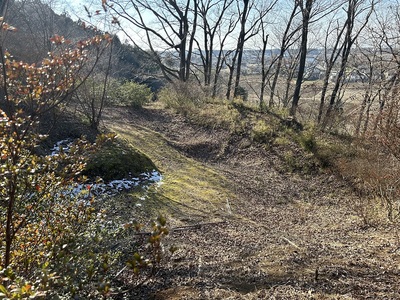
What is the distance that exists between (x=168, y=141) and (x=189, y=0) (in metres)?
11.2

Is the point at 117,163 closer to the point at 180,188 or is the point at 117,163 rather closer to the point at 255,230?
the point at 180,188

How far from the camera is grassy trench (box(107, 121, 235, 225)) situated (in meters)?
5.61

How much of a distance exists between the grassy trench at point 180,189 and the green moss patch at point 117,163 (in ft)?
1.97

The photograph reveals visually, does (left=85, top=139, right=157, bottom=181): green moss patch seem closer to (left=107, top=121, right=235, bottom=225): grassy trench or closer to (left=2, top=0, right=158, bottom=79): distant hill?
(left=107, top=121, right=235, bottom=225): grassy trench

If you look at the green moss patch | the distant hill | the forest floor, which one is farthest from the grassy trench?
the distant hill

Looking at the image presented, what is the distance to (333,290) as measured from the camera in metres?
3.33

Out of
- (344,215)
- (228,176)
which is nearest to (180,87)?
(228,176)

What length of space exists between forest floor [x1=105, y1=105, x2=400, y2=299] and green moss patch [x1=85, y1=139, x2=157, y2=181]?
694 mm

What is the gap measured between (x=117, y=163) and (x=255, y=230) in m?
3.12

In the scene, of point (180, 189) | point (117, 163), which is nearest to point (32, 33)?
point (117, 163)

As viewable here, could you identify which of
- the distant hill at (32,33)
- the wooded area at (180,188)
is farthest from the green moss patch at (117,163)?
the distant hill at (32,33)

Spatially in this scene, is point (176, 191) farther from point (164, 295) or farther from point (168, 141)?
point (168, 141)

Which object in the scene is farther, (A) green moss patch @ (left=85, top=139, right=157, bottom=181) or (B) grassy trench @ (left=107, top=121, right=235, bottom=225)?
(A) green moss patch @ (left=85, top=139, right=157, bottom=181)

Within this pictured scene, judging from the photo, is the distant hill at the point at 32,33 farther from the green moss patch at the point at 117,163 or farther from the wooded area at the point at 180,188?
the green moss patch at the point at 117,163
